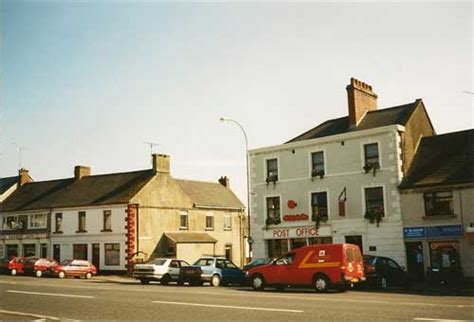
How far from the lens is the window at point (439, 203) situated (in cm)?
2903

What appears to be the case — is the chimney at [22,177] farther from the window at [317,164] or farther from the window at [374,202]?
the window at [374,202]

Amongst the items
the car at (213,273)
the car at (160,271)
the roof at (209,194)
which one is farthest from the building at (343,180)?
the roof at (209,194)

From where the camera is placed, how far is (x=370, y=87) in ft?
120

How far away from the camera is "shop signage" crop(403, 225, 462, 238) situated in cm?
2838

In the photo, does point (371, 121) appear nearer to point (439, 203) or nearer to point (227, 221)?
point (439, 203)

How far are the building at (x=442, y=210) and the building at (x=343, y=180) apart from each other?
71 cm

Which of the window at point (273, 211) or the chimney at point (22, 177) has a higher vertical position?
the chimney at point (22, 177)

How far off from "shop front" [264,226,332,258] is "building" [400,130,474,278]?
18.1 feet

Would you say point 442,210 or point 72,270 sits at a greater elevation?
point 442,210

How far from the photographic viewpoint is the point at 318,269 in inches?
916

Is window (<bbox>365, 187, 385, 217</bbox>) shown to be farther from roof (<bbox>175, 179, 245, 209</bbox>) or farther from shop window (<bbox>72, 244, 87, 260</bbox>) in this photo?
shop window (<bbox>72, 244, 87, 260</bbox>)

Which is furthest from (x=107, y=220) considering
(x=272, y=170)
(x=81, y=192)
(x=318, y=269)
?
(x=318, y=269)

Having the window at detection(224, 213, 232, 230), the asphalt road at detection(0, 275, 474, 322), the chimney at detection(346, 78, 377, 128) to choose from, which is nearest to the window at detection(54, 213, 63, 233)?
the window at detection(224, 213, 232, 230)

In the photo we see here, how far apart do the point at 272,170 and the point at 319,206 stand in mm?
4670
